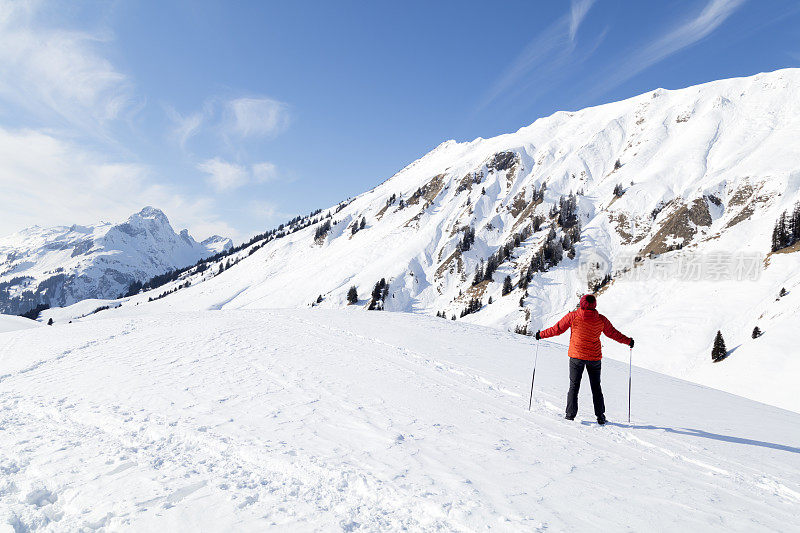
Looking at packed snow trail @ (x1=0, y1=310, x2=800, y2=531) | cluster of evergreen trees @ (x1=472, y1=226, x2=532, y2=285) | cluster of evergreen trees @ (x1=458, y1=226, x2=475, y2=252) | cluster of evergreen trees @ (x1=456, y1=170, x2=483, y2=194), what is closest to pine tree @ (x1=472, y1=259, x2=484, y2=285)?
cluster of evergreen trees @ (x1=472, y1=226, x2=532, y2=285)

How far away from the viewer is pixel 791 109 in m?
105

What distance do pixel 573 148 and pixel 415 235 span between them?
251 feet

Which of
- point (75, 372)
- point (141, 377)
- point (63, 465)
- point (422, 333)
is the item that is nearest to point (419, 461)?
point (63, 465)

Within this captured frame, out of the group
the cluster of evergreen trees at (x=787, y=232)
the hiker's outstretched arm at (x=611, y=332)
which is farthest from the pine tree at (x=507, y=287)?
the hiker's outstretched arm at (x=611, y=332)

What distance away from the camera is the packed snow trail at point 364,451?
400 centimetres

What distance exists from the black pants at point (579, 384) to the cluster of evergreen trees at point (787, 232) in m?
71.4

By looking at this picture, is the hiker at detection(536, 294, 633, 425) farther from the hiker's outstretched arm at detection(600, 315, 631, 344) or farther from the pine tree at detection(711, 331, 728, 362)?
the pine tree at detection(711, 331, 728, 362)

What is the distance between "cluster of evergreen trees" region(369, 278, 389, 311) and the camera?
89125 mm

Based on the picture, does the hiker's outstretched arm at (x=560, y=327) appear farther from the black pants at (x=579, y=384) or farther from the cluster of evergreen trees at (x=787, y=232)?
the cluster of evergreen trees at (x=787, y=232)

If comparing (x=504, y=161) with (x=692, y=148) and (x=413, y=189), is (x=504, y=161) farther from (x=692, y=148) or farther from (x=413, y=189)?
(x=692, y=148)

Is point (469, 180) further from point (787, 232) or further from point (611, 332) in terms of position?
point (611, 332)

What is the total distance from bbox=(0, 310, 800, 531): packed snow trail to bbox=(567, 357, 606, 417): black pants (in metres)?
0.42

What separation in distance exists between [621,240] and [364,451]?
98.7m

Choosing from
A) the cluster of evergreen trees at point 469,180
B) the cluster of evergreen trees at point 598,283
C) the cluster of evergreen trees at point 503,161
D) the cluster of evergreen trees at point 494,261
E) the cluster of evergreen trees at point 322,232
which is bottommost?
the cluster of evergreen trees at point 598,283
